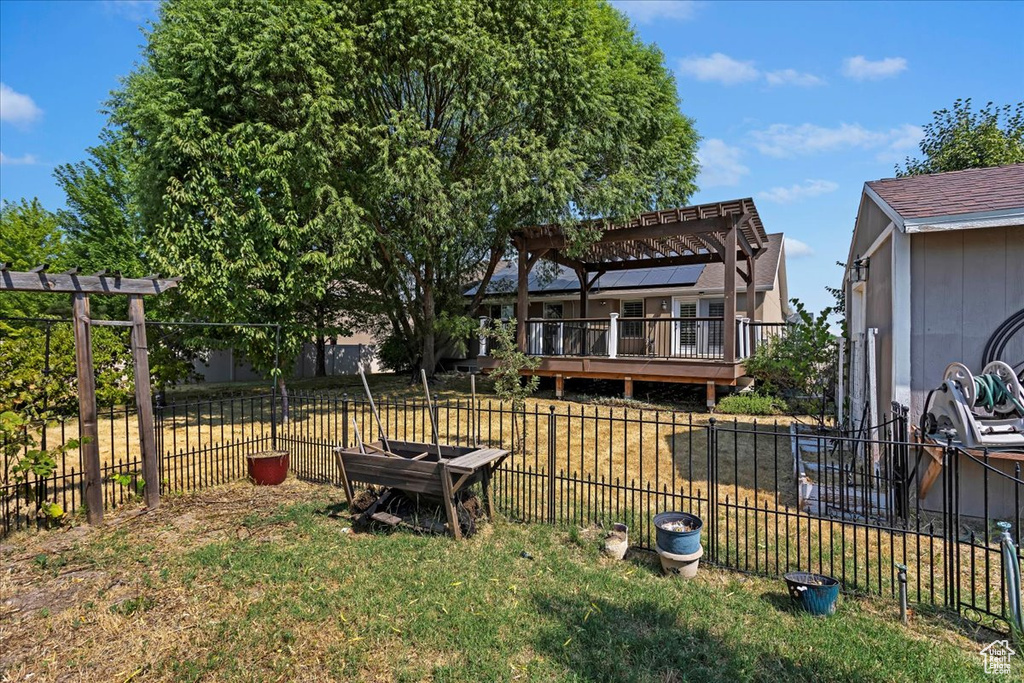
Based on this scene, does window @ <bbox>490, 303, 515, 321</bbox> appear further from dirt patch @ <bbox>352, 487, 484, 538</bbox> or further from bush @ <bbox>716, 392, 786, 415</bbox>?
dirt patch @ <bbox>352, 487, 484, 538</bbox>

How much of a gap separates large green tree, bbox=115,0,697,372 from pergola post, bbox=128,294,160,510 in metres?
4.27

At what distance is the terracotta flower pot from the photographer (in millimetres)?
7391

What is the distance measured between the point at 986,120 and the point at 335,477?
1027 inches

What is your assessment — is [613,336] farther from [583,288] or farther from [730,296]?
[583,288]

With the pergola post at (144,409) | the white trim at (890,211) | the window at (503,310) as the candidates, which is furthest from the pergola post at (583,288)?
the pergola post at (144,409)

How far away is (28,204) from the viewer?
1731cm

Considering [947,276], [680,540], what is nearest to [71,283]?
[680,540]

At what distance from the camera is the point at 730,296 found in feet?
37.5

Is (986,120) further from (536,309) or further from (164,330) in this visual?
(164,330)

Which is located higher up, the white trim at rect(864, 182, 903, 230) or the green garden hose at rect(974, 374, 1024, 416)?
the white trim at rect(864, 182, 903, 230)

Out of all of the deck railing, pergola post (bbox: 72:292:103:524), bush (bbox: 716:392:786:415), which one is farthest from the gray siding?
pergola post (bbox: 72:292:103:524)

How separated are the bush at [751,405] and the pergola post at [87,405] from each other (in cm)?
1144

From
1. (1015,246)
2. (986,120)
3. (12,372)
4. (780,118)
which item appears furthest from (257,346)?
(986,120)

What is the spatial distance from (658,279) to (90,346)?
667 inches
